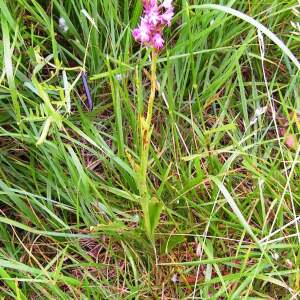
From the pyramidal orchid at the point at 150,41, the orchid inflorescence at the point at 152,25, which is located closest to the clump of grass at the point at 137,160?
the pyramidal orchid at the point at 150,41

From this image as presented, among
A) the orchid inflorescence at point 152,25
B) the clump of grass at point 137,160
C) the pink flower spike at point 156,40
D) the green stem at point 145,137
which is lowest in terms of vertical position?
the clump of grass at point 137,160

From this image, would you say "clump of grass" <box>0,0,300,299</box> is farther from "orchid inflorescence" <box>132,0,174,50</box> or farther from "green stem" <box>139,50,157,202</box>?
"orchid inflorescence" <box>132,0,174,50</box>

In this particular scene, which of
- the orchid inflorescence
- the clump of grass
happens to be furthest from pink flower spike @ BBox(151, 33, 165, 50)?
the clump of grass

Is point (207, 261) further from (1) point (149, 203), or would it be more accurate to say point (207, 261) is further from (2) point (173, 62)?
(2) point (173, 62)

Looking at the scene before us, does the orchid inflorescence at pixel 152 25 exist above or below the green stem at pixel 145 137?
above

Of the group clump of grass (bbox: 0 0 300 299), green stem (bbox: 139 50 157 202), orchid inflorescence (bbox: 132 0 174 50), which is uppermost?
orchid inflorescence (bbox: 132 0 174 50)

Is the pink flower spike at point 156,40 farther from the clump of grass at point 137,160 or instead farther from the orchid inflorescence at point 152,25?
the clump of grass at point 137,160

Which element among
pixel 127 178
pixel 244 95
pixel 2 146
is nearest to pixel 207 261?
pixel 127 178

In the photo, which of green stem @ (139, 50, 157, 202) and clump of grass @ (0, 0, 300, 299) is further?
clump of grass @ (0, 0, 300, 299)
